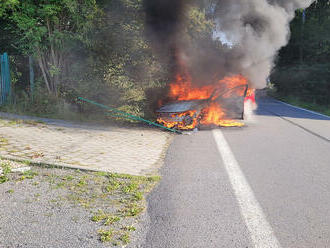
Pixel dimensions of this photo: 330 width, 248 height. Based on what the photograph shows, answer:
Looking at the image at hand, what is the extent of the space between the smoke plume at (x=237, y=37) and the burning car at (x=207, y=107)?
0.73 metres

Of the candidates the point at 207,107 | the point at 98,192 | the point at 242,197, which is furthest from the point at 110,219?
the point at 207,107

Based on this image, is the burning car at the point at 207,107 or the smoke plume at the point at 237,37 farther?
the smoke plume at the point at 237,37

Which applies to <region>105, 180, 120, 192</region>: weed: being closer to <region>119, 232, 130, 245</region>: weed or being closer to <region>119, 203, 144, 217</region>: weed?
<region>119, 203, 144, 217</region>: weed

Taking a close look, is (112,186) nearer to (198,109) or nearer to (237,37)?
(198,109)

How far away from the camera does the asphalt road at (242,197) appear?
2.69 metres

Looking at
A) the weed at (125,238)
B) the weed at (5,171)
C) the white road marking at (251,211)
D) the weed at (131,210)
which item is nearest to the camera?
the weed at (125,238)

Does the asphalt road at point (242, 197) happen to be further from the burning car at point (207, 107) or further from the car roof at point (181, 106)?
the car roof at point (181, 106)

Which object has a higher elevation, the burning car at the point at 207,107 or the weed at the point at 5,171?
the burning car at the point at 207,107

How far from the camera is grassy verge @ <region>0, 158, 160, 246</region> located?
2.82 meters

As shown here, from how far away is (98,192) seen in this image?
3.65 m

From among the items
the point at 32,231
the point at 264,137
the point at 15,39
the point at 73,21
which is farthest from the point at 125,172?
the point at 15,39

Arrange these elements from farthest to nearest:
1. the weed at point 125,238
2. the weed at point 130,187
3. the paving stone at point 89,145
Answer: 1. the paving stone at point 89,145
2. the weed at point 130,187
3. the weed at point 125,238

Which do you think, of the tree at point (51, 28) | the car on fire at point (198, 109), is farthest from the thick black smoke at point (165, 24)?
the car on fire at point (198, 109)

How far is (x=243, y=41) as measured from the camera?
37.4 ft
